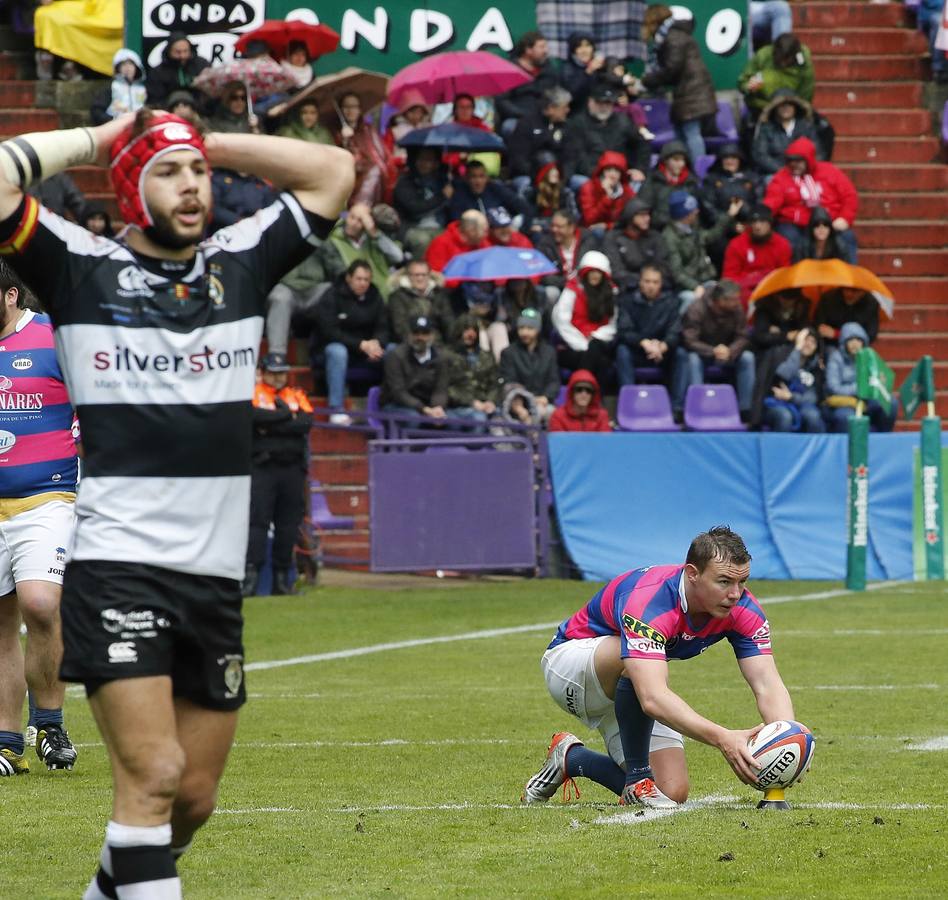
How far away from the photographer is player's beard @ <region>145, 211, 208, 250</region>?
502 centimetres

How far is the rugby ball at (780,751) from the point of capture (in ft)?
23.0

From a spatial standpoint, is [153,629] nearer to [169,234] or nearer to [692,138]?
[169,234]

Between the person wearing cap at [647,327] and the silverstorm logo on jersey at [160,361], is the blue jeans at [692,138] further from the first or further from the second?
the silverstorm logo on jersey at [160,361]

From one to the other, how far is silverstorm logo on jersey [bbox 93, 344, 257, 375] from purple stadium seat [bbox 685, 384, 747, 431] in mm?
15718

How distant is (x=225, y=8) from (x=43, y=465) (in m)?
17.0

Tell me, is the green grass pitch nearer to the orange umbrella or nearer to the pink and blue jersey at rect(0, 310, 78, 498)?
the pink and blue jersey at rect(0, 310, 78, 498)

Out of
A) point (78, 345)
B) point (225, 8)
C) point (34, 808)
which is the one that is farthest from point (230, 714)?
point (225, 8)

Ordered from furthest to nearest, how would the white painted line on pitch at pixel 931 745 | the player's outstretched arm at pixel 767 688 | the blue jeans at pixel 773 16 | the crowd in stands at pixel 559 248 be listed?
the blue jeans at pixel 773 16 → the crowd in stands at pixel 559 248 → the white painted line on pitch at pixel 931 745 → the player's outstretched arm at pixel 767 688

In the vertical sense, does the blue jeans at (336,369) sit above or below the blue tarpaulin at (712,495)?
above

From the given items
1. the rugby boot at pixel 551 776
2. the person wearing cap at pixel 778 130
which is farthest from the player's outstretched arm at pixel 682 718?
the person wearing cap at pixel 778 130

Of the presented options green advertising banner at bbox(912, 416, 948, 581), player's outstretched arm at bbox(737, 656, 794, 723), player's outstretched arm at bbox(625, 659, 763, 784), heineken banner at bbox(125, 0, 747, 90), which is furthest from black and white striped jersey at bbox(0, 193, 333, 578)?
heineken banner at bbox(125, 0, 747, 90)

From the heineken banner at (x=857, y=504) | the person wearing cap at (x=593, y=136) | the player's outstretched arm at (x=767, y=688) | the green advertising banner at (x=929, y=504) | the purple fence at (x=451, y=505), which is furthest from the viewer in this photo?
the person wearing cap at (x=593, y=136)

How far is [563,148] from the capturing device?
23.5m

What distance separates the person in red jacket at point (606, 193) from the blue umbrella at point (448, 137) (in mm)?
1276
